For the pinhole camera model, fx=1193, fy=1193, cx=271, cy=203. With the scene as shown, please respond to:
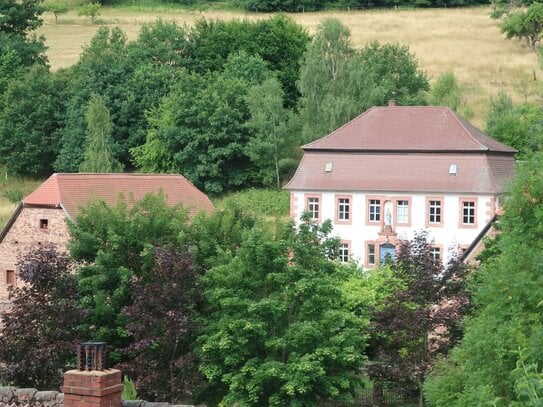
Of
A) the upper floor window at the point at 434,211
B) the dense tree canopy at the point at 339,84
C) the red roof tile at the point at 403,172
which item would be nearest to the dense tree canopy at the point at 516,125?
the red roof tile at the point at 403,172

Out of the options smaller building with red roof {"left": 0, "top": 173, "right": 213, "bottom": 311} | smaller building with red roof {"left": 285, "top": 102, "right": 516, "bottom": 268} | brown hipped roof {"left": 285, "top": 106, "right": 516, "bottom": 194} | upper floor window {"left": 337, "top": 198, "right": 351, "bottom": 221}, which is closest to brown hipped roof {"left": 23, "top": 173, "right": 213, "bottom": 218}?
smaller building with red roof {"left": 0, "top": 173, "right": 213, "bottom": 311}

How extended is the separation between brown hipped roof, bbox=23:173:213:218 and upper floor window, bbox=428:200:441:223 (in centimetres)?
1154

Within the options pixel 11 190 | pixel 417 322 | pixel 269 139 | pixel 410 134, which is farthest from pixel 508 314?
pixel 11 190

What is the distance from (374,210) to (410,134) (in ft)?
14.1

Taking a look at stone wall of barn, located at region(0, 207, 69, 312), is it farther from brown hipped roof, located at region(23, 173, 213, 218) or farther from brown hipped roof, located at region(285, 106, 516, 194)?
brown hipped roof, located at region(285, 106, 516, 194)

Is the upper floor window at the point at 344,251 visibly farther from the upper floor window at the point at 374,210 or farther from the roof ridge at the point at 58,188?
the roof ridge at the point at 58,188

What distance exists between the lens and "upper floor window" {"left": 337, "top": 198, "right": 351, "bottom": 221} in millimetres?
58562

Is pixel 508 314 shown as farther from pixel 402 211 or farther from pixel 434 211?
pixel 402 211

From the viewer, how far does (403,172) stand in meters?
58.1

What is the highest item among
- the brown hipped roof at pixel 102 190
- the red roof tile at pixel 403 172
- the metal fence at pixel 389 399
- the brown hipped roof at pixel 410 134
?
the brown hipped roof at pixel 410 134

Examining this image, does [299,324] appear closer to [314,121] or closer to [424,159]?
[424,159]

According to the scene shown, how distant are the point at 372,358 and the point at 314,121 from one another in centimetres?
3390

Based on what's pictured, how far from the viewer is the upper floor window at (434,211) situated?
2246 inches

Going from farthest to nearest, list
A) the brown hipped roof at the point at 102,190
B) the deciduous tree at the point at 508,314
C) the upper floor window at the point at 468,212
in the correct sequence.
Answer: the upper floor window at the point at 468,212, the brown hipped roof at the point at 102,190, the deciduous tree at the point at 508,314
